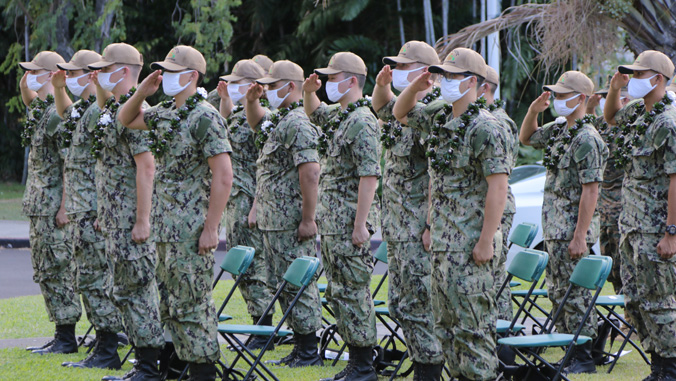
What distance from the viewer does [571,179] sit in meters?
6.80

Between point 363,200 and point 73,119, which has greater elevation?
point 73,119

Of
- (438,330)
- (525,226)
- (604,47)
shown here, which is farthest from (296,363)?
(604,47)

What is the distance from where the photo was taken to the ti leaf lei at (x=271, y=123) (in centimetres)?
689

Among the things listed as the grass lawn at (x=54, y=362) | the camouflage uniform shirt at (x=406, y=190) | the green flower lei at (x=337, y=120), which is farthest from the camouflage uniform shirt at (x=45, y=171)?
the camouflage uniform shirt at (x=406, y=190)

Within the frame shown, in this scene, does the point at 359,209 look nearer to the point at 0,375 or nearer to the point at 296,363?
the point at 296,363

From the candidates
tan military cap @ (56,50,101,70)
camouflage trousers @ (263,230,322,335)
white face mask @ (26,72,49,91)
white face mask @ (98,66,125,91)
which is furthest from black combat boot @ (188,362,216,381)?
white face mask @ (26,72,49,91)

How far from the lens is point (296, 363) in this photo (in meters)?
6.70

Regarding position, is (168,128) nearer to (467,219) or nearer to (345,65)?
(345,65)

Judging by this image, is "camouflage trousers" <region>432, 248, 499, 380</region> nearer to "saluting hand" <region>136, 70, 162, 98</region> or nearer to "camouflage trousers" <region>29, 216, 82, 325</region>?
"saluting hand" <region>136, 70, 162, 98</region>

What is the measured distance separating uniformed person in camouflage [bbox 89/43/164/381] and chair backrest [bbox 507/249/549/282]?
2.58 metres

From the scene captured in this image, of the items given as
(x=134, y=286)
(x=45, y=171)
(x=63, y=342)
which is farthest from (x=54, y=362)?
(x=45, y=171)

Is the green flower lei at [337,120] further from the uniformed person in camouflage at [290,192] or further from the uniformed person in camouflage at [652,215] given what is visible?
the uniformed person in camouflage at [652,215]

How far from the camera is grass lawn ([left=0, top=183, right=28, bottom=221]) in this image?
19031 millimetres

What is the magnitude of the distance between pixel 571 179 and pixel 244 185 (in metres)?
2.93
